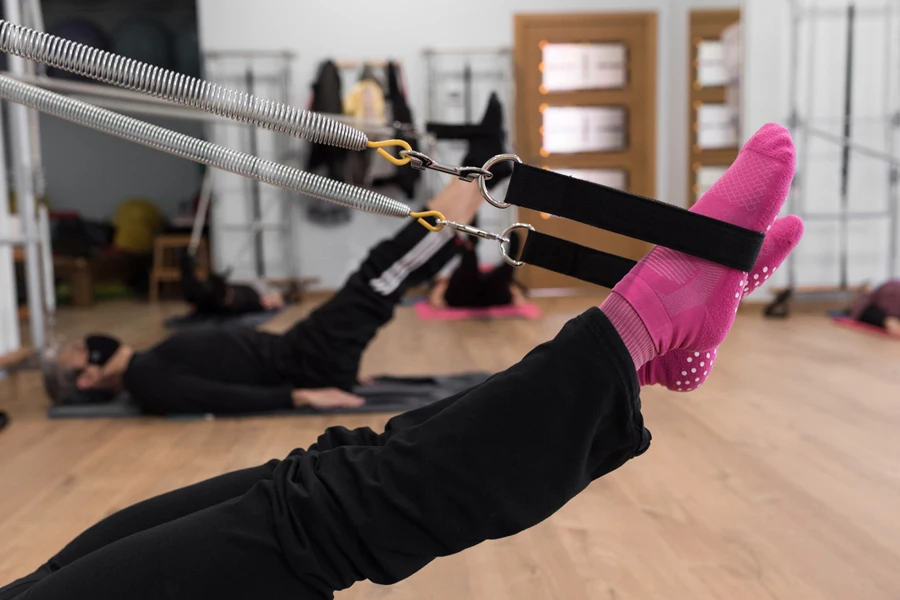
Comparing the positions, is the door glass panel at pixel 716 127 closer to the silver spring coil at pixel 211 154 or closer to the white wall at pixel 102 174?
the silver spring coil at pixel 211 154

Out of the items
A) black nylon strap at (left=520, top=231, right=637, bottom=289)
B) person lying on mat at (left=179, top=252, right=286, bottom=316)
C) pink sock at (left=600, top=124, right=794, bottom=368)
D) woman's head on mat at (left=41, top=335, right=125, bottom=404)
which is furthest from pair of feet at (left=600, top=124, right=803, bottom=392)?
person lying on mat at (left=179, top=252, right=286, bottom=316)

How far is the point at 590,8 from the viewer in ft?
19.1

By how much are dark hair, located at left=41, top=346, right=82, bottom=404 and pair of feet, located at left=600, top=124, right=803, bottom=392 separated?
241 cm

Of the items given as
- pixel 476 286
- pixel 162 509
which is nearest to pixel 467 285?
pixel 476 286

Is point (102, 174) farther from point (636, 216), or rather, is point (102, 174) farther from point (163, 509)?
point (636, 216)

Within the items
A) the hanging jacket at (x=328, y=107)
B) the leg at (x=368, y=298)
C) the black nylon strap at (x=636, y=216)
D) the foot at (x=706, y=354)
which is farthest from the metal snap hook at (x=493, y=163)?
the hanging jacket at (x=328, y=107)

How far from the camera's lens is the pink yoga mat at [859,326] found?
3696 millimetres

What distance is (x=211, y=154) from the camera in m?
1.11

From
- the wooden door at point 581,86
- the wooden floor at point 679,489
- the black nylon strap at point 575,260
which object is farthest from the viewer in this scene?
the wooden door at point 581,86

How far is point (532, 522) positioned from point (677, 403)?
183 centimetres

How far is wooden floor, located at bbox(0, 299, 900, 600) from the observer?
133cm

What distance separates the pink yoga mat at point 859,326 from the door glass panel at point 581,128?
2.35 meters

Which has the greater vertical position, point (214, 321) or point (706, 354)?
point (706, 354)

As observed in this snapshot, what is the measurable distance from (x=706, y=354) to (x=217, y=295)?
421 cm
